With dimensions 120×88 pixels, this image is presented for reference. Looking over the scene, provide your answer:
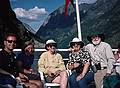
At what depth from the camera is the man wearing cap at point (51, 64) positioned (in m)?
7.13

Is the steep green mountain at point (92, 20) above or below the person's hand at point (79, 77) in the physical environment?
above

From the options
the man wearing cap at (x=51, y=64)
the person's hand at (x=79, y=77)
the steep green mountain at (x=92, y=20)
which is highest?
the steep green mountain at (x=92, y=20)

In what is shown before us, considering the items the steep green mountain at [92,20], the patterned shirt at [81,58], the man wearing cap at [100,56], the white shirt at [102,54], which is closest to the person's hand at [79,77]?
the patterned shirt at [81,58]

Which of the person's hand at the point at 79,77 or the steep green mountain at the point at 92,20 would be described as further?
the steep green mountain at the point at 92,20

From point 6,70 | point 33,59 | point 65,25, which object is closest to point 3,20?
point 33,59

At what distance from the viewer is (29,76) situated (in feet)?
21.4

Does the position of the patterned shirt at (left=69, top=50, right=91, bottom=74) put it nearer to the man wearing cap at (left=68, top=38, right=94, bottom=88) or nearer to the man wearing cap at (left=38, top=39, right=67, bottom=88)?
the man wearing cap at (left=68, top=38, right=94, bottom=88)

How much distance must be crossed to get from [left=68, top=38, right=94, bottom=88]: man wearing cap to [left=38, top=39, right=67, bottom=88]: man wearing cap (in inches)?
8.6

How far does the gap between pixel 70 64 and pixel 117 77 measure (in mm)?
913

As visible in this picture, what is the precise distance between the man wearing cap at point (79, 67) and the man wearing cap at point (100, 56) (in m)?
0.43

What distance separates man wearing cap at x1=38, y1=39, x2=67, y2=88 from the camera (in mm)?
7133

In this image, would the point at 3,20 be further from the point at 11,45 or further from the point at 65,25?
the point at 65,25

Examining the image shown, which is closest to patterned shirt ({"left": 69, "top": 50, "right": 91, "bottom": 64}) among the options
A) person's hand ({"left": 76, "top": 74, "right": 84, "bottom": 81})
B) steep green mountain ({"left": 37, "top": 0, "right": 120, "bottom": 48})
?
person's hand ({"left": 76, "top": 74, "right": 84, "bottom": 81})

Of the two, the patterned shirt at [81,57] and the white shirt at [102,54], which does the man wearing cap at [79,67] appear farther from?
the white shirt at [102,54]
